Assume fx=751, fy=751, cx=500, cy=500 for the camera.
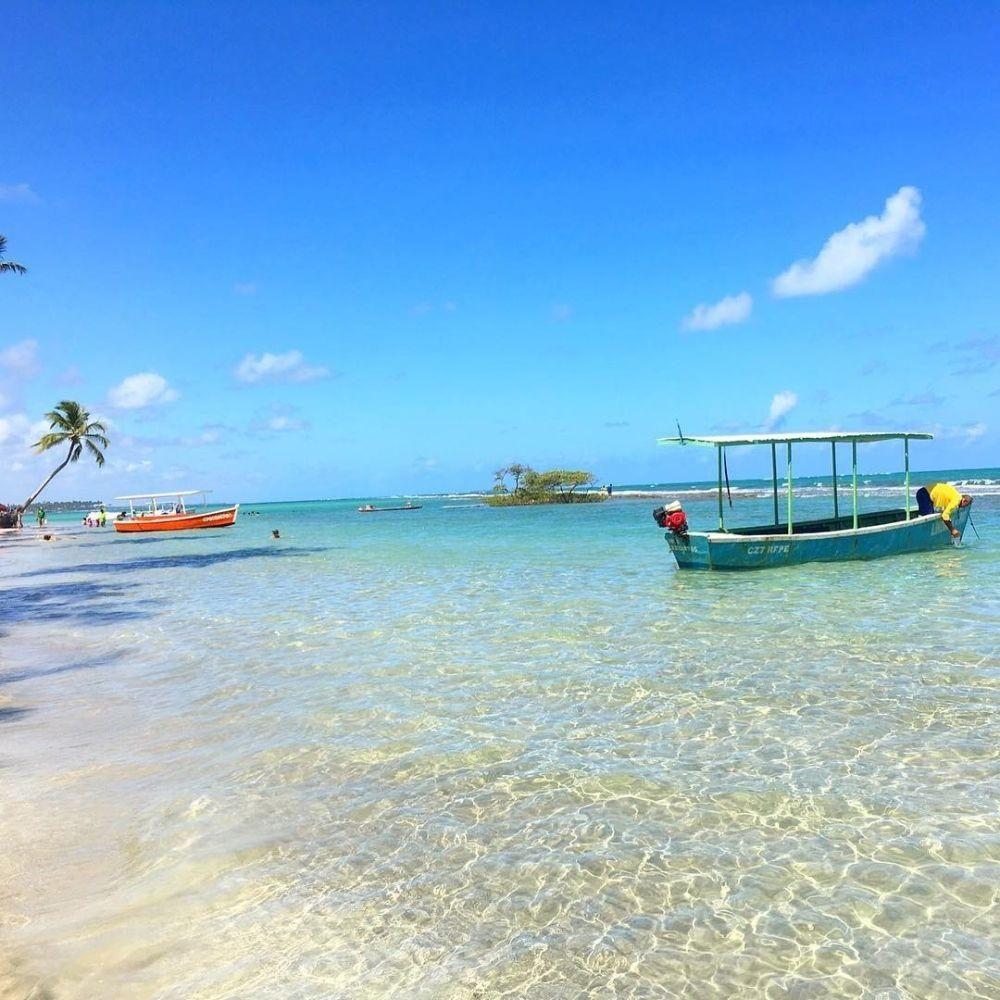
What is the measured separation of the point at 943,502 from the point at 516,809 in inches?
790

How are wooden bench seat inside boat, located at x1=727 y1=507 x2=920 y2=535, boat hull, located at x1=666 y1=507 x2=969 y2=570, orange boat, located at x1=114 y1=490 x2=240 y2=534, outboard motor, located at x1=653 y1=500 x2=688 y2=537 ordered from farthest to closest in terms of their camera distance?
orange boat, located at x1=114 y1=490 x2=240 y2=534, wooden bench seat inside boat, located at x1=727 y1=507 x2=920 y2=535, outboard motor, located at x1=653 y1=500 x2=688 y2=537, boat hull, located at x1=666 y1=507 x2=969 y2=570

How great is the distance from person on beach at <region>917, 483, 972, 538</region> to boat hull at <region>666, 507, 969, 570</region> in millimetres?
1260

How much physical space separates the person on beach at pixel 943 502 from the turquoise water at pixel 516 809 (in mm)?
9165

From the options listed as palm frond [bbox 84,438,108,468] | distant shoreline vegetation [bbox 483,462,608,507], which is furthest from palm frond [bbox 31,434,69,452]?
distant shoreline vegetation [bbox 483,462,608,507]

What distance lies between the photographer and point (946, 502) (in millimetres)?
21109

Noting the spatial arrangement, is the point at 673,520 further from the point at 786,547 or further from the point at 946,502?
the point at 946,502

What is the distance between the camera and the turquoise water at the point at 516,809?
3782 millimetres

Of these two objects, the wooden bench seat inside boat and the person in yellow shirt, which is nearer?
the person in yellow shirt

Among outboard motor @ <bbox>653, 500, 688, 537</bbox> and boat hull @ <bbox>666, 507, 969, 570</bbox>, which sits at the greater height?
outboard motor @ <bbox>653, 500, 688, 537</bbox>

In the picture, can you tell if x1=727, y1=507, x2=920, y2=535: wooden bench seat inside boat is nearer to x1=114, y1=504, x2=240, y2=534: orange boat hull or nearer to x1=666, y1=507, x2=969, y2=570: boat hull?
x1=666, y1=507, x2=969, y2=570: boat hull

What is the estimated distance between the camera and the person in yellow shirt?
2098 cm

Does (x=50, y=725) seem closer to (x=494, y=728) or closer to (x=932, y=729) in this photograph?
(x=494, y=728)

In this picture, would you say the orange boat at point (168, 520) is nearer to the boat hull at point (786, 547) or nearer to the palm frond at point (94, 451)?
the palm frond at point (94, 451)

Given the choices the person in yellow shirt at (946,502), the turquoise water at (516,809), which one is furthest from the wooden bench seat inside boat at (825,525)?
the turquoise water at (516,809)
